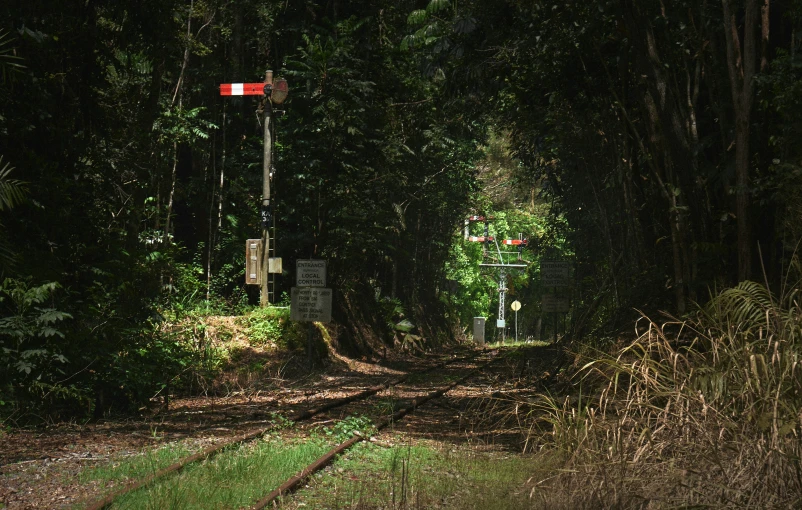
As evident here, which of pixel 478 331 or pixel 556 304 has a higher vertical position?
pixel 556 304

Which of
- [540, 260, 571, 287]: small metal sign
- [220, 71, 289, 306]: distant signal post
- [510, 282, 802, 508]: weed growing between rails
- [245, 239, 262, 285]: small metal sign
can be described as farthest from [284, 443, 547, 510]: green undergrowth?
[540, 260, 571, 287]: small metal sign

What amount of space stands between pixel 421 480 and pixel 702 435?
2.49 m

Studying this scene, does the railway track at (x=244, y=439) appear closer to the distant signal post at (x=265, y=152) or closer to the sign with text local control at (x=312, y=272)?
the sign with text local control at (x=312, y=272)

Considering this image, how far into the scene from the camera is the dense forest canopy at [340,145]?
11.1 metres

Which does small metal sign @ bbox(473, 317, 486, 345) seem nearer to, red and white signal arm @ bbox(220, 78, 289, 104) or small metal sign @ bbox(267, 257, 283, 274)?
small metal sign @ bbox(267, 257, 283, 274)

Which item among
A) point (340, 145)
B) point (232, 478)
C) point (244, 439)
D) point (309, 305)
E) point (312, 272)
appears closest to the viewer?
point (232, 478)

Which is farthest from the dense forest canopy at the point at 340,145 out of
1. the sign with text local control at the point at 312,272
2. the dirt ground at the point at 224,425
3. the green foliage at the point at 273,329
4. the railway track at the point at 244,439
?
the sign with text local control at the point at 312,272

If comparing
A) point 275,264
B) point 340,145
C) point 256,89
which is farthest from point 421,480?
point 340,145

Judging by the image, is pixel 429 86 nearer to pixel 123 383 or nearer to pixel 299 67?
pixel 299 67

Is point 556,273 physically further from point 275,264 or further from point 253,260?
point 275,264

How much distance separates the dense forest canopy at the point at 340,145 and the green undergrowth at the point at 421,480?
12.1 feet

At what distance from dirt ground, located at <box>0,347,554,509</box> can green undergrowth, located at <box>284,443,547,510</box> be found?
2.43ft

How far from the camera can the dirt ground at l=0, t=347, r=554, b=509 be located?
7905 mm

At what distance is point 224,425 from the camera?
1163cm
